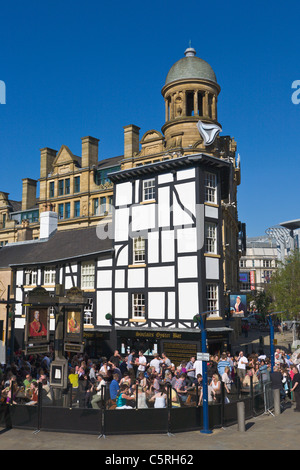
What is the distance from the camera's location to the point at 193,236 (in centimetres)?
2367

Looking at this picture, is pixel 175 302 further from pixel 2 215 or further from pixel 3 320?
pixel 2 215

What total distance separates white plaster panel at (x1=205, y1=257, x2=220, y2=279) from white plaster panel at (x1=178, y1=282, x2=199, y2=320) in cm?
103

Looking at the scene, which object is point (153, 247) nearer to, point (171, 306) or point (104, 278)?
point (171, 306)

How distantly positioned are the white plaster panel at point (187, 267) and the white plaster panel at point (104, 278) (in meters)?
5.13

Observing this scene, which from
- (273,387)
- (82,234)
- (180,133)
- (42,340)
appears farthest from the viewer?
(180,133)

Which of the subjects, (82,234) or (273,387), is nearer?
(273,387)

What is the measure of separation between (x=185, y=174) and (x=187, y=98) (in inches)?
890

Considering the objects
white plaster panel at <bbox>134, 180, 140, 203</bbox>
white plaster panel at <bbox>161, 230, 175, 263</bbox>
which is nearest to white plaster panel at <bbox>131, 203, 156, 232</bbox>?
white plaster panel at <bbox>134, 180, 140, 203</bbox>

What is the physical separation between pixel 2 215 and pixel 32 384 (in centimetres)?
5318

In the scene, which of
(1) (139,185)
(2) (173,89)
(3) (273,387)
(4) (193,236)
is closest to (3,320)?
(1) (139,185)

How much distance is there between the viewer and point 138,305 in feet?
83.4

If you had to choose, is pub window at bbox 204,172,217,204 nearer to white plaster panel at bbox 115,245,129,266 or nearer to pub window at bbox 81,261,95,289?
white plaster panel at bbox 115,245,129,266

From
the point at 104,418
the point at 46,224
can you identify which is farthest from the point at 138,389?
the point at 46,224

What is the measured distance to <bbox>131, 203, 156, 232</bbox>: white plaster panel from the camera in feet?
83.9
